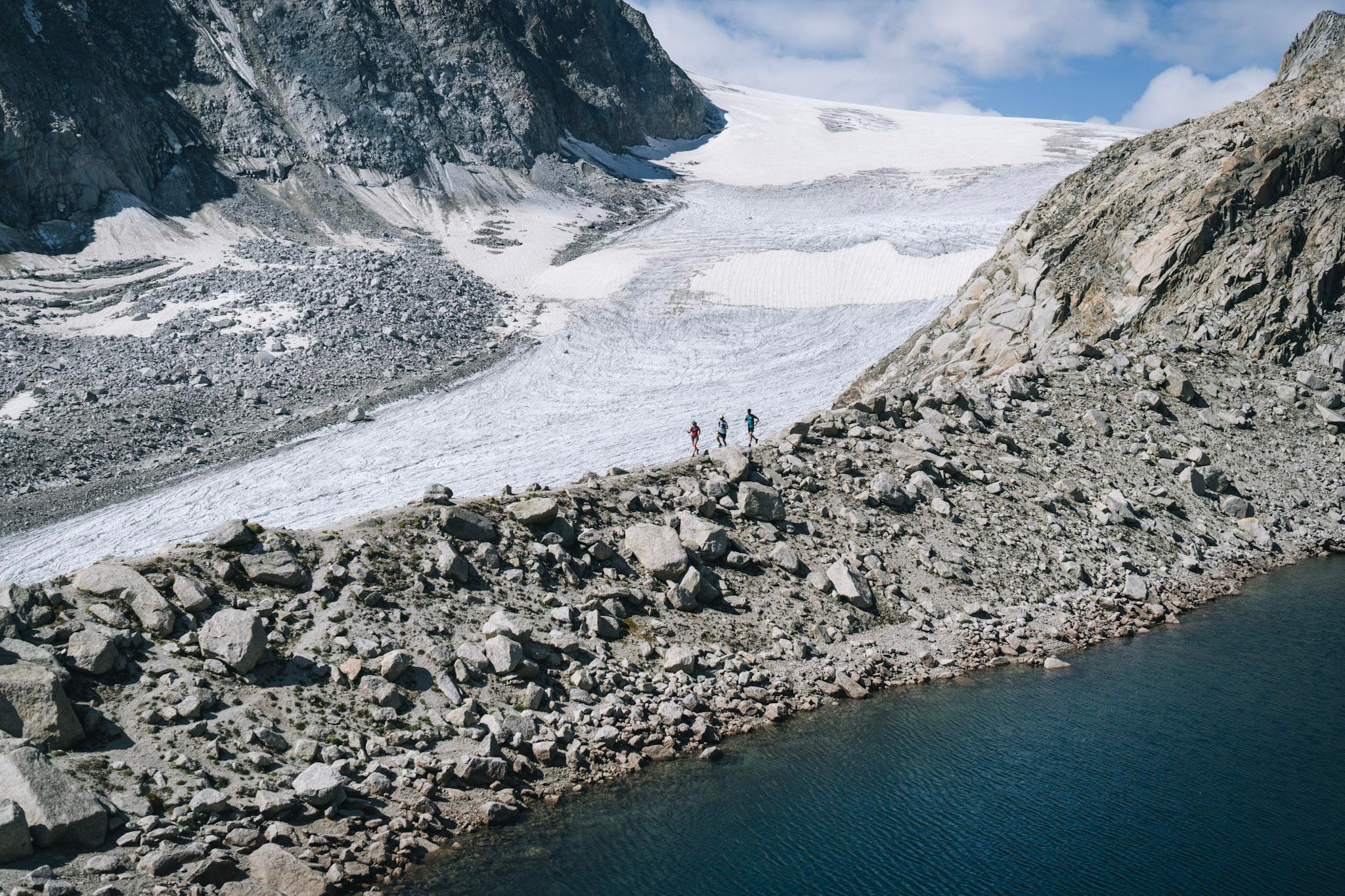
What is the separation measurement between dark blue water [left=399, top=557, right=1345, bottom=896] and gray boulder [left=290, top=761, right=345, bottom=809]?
1785mm

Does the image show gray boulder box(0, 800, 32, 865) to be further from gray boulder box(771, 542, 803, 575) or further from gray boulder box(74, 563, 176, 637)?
gray boulder box(771, 542, 803, 575)

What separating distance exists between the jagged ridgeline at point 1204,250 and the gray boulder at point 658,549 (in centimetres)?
1939

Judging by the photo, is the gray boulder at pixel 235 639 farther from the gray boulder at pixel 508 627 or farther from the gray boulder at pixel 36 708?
the gray boulder at pixel 508 627

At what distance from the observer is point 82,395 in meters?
41.4

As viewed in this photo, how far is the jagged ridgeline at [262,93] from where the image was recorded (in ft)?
206

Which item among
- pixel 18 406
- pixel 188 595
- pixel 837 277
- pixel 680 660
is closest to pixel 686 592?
pixel 680 660

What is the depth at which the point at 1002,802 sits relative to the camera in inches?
569

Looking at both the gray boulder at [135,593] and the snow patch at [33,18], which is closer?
the gray boulder at [135,593]

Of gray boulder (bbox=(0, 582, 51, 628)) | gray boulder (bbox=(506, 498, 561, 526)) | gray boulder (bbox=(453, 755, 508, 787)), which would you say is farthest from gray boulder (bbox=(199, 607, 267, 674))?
gray boulder (bbox=(506, 498, 561, 526))

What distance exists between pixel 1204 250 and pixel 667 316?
32.7 meters

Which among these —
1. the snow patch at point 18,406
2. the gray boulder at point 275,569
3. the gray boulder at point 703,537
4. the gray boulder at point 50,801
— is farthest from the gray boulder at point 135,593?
the snow patch at point 18,406

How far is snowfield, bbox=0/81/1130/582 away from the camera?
3362cm

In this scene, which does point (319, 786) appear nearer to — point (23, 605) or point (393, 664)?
point (393, 664)

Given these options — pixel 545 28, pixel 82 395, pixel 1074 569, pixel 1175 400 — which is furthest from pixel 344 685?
pixel 545 28
